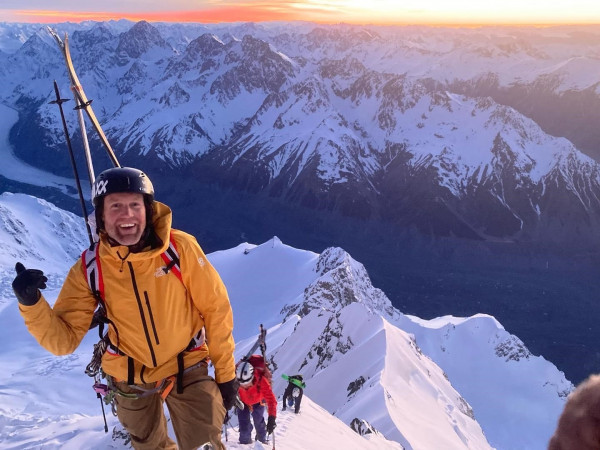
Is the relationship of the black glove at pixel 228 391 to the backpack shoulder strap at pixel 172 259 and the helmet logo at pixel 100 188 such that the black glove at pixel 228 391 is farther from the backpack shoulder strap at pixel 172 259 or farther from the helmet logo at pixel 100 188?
the helmet logo at pixel 100 188

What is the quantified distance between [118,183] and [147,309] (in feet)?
5.27

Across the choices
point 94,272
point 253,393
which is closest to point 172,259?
point 94,272

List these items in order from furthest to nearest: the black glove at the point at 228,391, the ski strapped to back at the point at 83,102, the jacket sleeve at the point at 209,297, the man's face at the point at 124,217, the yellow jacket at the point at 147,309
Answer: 1. the ski strapped to back at the point at 83,102
2. the black glove at the point at 228,391
3. the jacket sleeve at the point at 209,297
4. the yellow jacket at the point at 147,309
5. the man's face at the point at 124,217

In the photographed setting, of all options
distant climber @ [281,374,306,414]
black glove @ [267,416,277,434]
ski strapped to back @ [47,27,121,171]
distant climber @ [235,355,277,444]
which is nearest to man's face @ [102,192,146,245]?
ski strapped to back @ [47,27,121,171]

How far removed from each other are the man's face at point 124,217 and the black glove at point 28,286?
38.8 inches

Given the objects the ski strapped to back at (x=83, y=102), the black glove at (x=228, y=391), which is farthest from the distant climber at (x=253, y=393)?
the ski strapped to back at (x=83, y=102)

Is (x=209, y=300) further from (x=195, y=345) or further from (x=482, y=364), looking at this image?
(x=482, y=364)

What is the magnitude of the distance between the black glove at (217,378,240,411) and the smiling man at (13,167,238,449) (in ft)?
0.05

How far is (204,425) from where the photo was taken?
21.0 ft

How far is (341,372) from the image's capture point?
44.4m

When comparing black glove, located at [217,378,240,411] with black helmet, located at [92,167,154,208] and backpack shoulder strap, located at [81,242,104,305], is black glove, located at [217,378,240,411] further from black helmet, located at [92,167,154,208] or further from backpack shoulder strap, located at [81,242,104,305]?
black helmet, located at [92,167,154,208]

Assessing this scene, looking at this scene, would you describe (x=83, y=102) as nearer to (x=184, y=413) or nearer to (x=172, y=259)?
(x=172, y=259)

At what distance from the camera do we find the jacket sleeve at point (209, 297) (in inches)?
238

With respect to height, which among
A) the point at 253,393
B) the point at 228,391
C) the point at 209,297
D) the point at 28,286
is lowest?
the point at 253,393
